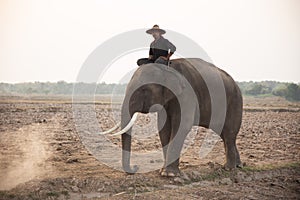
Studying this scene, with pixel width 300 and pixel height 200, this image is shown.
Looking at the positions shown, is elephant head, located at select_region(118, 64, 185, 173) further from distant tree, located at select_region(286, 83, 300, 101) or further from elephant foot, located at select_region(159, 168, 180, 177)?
distant tree, located at select_region(286, 83, 300, 101)

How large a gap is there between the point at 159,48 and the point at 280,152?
18.2 feet

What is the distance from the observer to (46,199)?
5.66m

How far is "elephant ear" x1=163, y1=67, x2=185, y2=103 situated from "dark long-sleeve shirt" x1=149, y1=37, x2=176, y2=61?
349 millimetres

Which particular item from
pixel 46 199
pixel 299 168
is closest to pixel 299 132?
pixel 299 168

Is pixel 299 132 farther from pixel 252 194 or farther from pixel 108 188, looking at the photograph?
pixel 108 188

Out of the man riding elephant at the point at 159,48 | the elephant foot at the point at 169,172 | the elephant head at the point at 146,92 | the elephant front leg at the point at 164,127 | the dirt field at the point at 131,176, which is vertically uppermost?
the man riding elephant at the point at 159,48

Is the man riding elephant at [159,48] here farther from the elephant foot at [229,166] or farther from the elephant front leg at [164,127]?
the elephant foot at [229,166]

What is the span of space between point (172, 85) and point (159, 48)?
80 cm

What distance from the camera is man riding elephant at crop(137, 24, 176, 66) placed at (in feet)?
24.1

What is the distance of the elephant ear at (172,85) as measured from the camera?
286 inches

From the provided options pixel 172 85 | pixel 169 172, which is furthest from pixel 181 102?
pixel 169 172

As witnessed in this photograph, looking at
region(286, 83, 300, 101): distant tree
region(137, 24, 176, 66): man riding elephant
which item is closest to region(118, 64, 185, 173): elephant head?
region(137, 24, 176, 66): man riding elephant

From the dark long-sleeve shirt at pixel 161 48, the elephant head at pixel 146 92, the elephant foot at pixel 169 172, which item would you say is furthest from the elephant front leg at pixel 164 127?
the dark long-sleeve shirt at pixel 161 48

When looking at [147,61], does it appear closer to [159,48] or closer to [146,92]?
[159,48]
